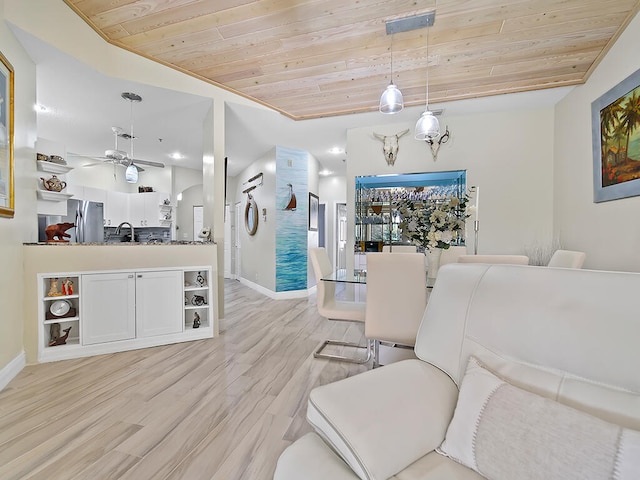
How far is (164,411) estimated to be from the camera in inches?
67.9

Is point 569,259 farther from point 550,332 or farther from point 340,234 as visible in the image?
point 340,234

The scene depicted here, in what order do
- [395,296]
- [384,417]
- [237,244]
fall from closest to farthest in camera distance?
1. [384,417]
2. [395,296]
3. [237,244]

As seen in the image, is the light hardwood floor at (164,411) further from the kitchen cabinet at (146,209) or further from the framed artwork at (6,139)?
the kitchen cabinet at (146,209)

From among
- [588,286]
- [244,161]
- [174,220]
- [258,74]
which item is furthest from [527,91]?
[174,220]

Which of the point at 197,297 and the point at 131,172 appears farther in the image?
the point at 131,172

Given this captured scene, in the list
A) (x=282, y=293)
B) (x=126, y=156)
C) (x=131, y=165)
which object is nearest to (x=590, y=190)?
(x=282, y=293)

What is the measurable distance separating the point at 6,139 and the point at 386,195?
12.5ft

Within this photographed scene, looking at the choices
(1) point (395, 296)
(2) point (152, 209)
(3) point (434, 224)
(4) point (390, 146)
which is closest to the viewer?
(1) point (395, 296)

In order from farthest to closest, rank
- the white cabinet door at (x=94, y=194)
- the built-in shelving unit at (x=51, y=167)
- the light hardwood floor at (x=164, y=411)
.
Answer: the white cabinet door at (x=94, y=194) → the built-in shelving unit at (x=51, y=167) → the light hardwood floor at (x=164, y=411)

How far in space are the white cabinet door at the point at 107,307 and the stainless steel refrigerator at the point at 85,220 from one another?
2645 mm

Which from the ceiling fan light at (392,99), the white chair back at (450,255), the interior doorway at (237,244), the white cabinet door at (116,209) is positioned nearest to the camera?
the ceiling fan light at (392,99)

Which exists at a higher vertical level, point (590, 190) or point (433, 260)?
point (590, 190)

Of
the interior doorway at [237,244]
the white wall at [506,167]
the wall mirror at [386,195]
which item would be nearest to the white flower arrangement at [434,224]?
the wall mirror at [386,195]

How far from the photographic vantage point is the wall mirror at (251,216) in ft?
18.7
